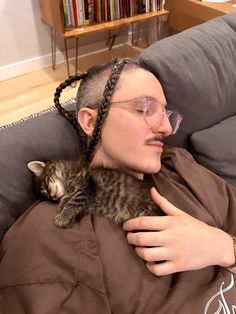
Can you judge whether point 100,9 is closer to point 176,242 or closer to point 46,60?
point 46,60

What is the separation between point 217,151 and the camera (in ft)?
4.52

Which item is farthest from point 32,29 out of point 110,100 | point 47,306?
point 47,306

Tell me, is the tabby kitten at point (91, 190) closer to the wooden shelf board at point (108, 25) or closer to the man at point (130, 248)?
the man at point (130, 248)

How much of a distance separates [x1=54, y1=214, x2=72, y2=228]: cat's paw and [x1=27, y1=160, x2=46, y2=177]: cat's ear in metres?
0.22

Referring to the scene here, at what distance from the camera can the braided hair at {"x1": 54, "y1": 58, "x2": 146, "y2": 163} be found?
3.55 ft

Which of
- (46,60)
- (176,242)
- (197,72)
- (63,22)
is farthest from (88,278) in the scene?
(46,60)

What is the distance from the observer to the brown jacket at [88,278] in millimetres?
830

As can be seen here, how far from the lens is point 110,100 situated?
1078 millimetres

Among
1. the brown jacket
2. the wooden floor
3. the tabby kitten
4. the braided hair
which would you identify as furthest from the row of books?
the brown jacket

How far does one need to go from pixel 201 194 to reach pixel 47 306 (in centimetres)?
56

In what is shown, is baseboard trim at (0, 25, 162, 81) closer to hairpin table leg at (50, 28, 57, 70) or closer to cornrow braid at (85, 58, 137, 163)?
hairpin table leg at (50, 28, 57, 70)

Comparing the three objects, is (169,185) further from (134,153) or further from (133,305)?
(133,305)

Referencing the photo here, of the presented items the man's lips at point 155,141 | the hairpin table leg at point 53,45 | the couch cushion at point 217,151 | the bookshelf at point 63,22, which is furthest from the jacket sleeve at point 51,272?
the hairpin table leg at point 53,45

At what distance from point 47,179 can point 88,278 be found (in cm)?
38
